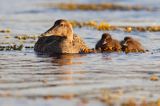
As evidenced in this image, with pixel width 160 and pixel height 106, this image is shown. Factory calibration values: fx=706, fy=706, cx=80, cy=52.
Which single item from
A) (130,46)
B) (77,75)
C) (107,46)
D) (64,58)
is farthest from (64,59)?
(77,75)

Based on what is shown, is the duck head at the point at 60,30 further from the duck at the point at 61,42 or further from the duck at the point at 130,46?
the duck at the point at 130,46

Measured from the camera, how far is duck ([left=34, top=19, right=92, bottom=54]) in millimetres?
19703

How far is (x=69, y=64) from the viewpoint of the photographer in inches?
659

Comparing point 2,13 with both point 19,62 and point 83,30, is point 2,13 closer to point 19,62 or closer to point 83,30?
point 83,30

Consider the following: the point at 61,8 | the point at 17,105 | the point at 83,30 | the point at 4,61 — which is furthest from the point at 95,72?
the point at 61,8

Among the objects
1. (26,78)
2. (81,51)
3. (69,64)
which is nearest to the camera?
(26,78)

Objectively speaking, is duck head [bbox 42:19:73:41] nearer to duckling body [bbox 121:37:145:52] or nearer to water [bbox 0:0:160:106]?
water [bbox 0:0:160:106]

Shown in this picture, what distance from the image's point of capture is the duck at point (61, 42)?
19703mm

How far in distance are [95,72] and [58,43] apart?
16.5ft

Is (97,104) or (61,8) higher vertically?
(61,8)

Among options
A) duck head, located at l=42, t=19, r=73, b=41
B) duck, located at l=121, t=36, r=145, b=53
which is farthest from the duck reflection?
duck, located at l=121, t=36, r=145, b=53

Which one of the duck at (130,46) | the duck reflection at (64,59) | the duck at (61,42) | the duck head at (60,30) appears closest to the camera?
the duck reflection at (64,59)

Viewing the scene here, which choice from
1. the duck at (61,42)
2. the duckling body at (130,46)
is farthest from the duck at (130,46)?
the duck at (61,42)

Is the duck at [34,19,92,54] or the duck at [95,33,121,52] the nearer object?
the duck at [34,19,92,54]
